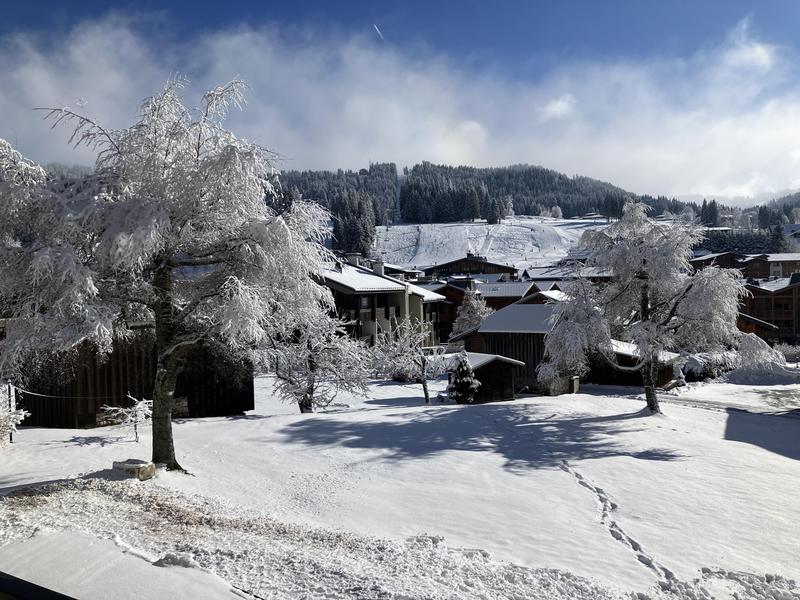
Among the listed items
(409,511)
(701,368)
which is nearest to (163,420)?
(409,511)

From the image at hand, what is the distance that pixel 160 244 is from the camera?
11.4 m

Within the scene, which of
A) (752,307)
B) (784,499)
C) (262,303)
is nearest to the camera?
(262,303)

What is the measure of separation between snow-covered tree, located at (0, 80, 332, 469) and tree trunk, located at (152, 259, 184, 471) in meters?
→ 0.02

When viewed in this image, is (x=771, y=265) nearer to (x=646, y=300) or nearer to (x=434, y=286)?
(x=434, y=286)

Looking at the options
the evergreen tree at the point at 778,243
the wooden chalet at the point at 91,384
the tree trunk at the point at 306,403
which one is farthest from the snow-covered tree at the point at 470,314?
the evergreen tree at the point at 778,243

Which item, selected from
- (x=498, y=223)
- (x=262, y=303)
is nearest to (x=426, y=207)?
(x=498, y=223)

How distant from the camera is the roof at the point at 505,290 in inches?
2715

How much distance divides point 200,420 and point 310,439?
16.9 ft

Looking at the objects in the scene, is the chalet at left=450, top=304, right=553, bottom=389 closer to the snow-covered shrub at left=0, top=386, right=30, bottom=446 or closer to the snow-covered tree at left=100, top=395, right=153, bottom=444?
the snow-covered tree at left=100, top=395, right=153, bottom=444

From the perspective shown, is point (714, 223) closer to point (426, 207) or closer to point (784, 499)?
point (426, 207)

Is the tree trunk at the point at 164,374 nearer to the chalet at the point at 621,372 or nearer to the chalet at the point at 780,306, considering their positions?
the chalet at the point at 621,372

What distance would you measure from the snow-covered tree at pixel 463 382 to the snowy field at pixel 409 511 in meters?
6.83

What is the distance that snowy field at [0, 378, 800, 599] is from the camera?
6.96 m

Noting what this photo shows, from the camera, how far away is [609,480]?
14.1m
